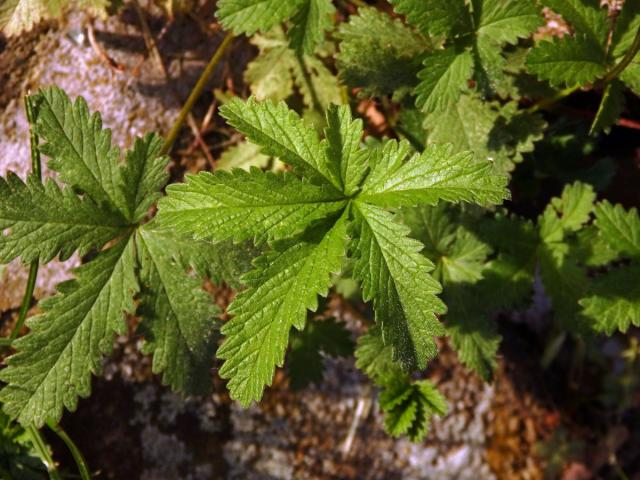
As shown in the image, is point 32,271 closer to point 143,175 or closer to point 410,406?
point 143,175

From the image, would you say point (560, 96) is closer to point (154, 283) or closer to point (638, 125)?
point (638, 125)

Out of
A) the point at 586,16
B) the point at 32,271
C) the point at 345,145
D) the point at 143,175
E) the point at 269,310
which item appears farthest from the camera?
the point at 32,271

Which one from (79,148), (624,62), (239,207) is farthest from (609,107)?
(79,148)

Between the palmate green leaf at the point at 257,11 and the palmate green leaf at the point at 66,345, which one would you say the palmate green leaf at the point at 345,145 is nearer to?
the palmate green leaf at the point at 257,11

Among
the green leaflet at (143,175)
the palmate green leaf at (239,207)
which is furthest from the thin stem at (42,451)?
the palmate green leaf at (239,207)

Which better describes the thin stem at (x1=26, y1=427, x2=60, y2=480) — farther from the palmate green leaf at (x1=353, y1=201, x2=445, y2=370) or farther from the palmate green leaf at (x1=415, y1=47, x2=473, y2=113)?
the palmate green leaf at (x1=415, y1=47, x2=473, y2=113)

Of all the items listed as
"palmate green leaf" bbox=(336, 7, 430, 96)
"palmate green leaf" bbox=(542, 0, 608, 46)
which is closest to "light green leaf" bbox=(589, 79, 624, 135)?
"palmate green leaf" bbox=(542, 0, 608, 46)

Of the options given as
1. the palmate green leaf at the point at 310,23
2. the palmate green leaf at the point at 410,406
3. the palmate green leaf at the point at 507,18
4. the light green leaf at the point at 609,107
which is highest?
the palmate green leaf at the point at 310,23
